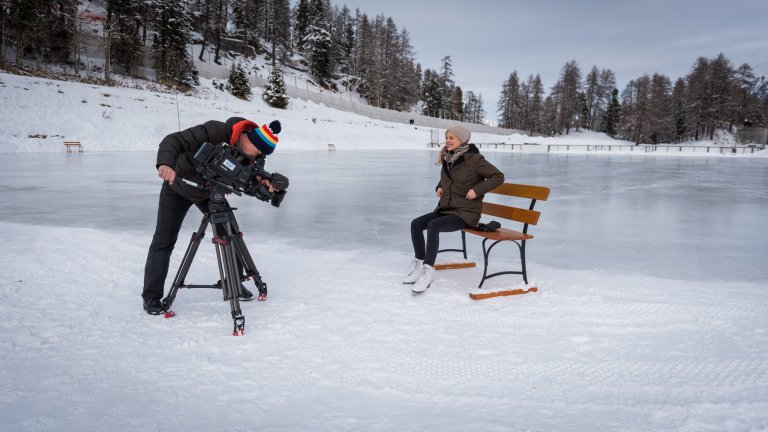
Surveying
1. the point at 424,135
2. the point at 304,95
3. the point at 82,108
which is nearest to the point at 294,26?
the point at 304,95

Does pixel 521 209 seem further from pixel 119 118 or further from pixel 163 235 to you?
pixel 119 118

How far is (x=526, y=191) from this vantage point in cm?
460

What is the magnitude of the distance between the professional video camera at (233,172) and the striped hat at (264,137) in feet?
0.37

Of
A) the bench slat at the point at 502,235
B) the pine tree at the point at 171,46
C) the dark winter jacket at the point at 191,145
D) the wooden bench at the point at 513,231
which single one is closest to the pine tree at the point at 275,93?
the pine tree at the point at 171,46

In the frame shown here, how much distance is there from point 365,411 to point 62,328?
94.4 inches

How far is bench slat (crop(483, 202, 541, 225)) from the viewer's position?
432cm

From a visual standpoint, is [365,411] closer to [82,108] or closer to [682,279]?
[682,279]

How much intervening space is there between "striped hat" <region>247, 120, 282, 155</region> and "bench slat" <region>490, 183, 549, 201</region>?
2.44 meters

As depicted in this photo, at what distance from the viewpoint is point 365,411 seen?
7.74 ft

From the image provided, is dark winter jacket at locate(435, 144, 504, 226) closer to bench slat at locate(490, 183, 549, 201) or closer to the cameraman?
bench slat at locate(490, 183, 549, 201)

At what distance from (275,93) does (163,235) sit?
46772 mm

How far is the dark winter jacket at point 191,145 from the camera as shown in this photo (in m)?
3.14

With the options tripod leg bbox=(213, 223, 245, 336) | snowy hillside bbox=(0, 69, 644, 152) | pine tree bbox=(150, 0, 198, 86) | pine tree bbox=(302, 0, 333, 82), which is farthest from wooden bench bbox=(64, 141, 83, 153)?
pine tree bbox=(302, 0, 333, 82)

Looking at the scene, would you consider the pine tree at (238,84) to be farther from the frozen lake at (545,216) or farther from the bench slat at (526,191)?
the bench slat at (526,191)
